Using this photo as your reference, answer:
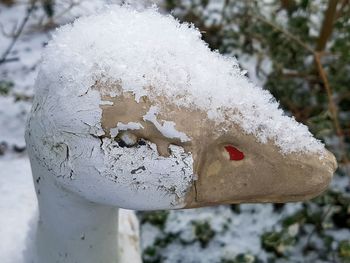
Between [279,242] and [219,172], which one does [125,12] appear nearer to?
[219,172]

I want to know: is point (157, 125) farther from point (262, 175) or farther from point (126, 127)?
point (262, 175)

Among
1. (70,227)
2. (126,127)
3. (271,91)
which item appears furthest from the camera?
(271,91)

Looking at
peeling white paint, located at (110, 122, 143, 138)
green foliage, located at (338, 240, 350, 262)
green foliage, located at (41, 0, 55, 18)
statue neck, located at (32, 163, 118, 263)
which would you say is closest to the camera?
peeling white paint, located at (110, 122, 143, 138)

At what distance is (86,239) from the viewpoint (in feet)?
3.33

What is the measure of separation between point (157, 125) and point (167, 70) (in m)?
0.08

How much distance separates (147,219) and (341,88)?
0.76 meters

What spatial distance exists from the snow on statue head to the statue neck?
0.07 metres

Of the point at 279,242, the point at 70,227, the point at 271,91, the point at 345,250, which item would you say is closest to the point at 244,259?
the point at 279,242

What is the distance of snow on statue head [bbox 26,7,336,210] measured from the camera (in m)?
0.81

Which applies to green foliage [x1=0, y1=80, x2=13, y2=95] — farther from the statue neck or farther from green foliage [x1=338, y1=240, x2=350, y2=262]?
green foliage [x1=338, y1=240, x2=350, y2=262]

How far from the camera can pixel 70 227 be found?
992 mm

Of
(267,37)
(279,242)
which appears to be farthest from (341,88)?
(279,242)

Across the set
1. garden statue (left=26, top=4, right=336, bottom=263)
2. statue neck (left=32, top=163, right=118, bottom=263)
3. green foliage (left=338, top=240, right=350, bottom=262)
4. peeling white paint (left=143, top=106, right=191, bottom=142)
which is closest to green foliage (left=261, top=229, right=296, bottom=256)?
green foliage (left=338, top=240, right=350, bottom=262)

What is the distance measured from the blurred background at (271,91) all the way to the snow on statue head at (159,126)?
1.49 feet
